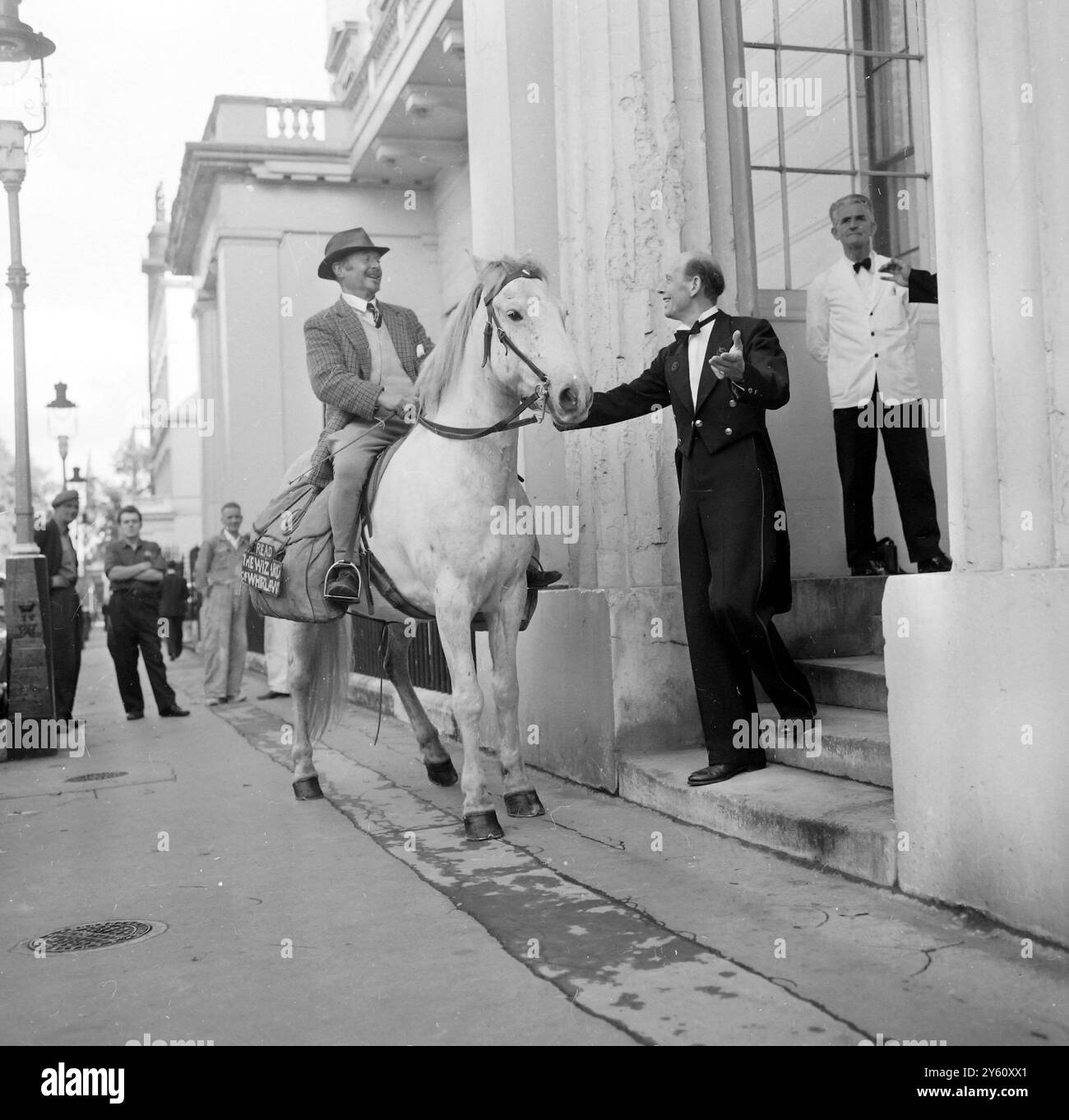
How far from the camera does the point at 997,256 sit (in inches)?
134

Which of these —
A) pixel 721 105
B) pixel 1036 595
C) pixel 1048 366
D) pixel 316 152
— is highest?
pixel 316 152

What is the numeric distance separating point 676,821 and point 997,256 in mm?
2605

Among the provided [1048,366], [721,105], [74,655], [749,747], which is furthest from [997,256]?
[74,655]

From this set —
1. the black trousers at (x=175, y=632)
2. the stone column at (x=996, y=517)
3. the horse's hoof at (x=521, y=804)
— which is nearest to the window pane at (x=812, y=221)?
the stone column at (x=996, y=517)

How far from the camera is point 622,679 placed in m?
5.55

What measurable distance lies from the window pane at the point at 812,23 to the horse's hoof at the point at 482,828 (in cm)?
472

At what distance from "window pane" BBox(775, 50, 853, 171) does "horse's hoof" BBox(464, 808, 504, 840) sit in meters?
4.26

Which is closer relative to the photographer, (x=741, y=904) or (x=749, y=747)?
(x=741, y=904)

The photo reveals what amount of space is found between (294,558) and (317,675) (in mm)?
798

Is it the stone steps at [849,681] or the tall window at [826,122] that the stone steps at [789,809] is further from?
the tall window at [826,122]

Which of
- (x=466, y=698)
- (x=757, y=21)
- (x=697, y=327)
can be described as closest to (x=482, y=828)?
(x=466, y=698)

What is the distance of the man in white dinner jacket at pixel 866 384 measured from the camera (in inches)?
245
